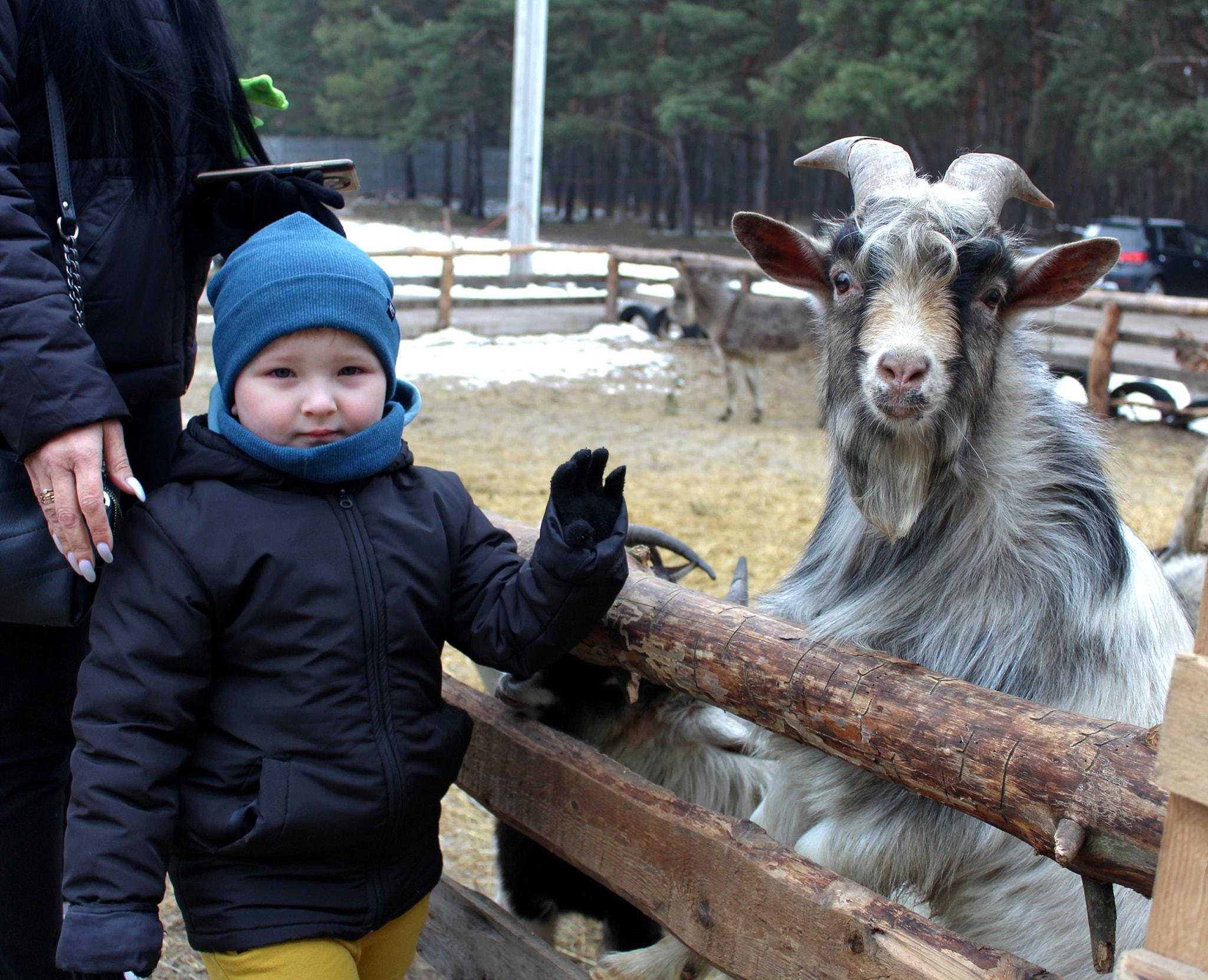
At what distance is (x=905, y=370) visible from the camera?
207 centimetres

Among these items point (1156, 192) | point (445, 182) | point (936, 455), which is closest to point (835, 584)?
point (936, 455)

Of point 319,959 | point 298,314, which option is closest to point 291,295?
point 298,314

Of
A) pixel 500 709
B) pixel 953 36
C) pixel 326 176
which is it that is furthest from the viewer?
pixel 953 36

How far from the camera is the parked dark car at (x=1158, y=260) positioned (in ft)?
62.6

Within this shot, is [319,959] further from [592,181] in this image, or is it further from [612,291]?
[592,181]

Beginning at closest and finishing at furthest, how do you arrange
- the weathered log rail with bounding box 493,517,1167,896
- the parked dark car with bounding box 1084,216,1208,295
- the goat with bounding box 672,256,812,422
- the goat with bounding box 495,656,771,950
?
1. the weathered log rail with bounding box 493,517,1167,896
2. the goat with bounding box 495,656,771,950
3. the goat with bounding box 672,256,812,422
4. the parked dark car with bounding box 1084,216,1208,295

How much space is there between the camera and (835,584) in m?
2.44

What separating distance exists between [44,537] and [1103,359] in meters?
10.9

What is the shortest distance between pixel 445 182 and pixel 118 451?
39.1 metres

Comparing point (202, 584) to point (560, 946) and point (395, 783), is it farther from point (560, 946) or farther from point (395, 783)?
point (560, 946)

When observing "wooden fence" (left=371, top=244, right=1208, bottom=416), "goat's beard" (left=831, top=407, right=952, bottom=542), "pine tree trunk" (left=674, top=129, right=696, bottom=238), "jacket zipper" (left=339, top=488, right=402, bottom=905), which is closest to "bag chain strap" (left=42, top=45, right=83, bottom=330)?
"jacket zipper" (left=339, top=488, right=402, bottom=905)

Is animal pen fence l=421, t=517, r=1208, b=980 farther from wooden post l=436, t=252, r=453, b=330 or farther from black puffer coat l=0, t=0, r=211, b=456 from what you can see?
wooden post l=436, t=252, r=453, b=330

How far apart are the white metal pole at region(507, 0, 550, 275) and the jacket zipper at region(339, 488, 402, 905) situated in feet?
51.8

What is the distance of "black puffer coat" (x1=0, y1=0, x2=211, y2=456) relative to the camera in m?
1.63
